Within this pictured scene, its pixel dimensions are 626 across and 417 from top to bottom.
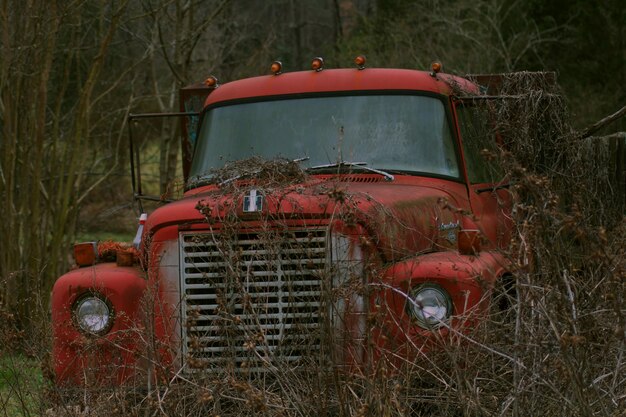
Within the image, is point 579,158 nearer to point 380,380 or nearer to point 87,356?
point 380,380

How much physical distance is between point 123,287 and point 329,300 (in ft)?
4.90

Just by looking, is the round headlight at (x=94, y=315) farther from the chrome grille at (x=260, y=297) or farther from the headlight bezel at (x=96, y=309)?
the chrome grille at (x=260, y=297)

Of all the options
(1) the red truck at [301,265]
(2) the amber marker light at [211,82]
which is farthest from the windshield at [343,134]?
(2) the amber marker light at [211,82]

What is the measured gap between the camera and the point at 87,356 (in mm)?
6340

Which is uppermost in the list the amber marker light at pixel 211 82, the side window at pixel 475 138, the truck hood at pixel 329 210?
the amber marker light at pixel 211 82

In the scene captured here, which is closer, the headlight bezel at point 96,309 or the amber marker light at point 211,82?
the headlight bezel at point 96,309

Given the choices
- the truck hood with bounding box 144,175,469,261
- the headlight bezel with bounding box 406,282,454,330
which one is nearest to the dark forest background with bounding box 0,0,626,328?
the truck hood with bounding box 144,175,469,261

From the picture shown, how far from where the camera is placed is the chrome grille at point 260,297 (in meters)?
5.84

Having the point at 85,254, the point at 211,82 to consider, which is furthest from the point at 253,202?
the point at 211,82

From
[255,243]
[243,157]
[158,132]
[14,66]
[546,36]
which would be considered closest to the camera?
[255,243]

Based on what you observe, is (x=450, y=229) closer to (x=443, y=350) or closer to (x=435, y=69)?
(x=435, y=69)

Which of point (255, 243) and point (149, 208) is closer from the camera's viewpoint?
point (255, 243)

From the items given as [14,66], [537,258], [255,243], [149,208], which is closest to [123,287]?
[255,243]

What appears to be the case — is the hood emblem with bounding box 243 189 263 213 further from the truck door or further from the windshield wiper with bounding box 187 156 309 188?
the truck door
